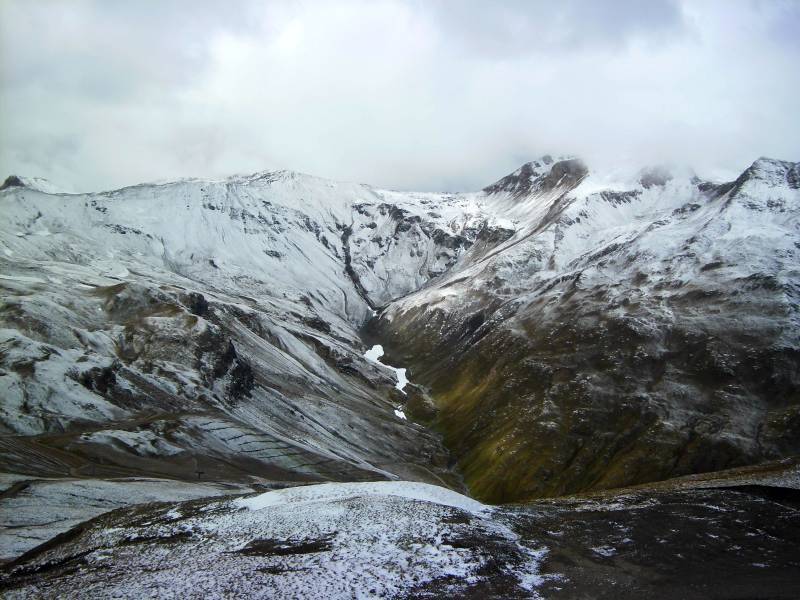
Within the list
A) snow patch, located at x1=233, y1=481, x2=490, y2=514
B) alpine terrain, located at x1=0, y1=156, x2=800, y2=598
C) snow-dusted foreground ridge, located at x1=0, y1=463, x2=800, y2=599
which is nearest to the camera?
snow-dusted foreground ridge, located at x1=0, y1=463, x2=800, y2=599

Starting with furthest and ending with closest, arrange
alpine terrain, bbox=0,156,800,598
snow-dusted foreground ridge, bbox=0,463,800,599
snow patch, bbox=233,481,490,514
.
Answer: snow patch, bbox=233,481,490,514
alpine terrain, bbox=0,156,800,598
snow-dusted foreground ridge, bbox=0,463,800,599

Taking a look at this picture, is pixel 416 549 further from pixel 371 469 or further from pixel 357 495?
pixel 371 469

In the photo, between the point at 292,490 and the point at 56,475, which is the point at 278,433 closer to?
the point at 56,475

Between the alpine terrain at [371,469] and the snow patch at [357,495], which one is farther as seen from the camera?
the snow patch at [357,495]

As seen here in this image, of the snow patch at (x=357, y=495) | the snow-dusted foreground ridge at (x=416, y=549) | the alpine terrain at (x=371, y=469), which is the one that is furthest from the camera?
the snow patch at (x=357, y=495)

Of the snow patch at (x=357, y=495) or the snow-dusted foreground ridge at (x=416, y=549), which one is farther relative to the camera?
the snow patch at (x=357, y=495)

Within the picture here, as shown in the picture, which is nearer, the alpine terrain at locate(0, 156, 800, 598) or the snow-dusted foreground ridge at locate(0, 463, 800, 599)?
the snow-dusted foreground ridge at locate(0, 463, 800, 599)

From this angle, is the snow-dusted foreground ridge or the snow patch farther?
the snow patch

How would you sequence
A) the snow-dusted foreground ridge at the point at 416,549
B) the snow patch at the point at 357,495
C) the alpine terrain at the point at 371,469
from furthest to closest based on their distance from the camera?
the snow patch at the point at 357,495 < the alpine terrain at the point at 371,469 < the snow-dusted foreground ridge at the point at 416,549

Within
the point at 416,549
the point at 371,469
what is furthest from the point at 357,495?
the point at 371,469

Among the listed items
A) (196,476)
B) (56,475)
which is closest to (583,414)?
(196,476)

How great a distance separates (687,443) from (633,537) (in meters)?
124

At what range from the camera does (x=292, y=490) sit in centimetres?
4772

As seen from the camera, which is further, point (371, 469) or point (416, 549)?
point (371, 469)
